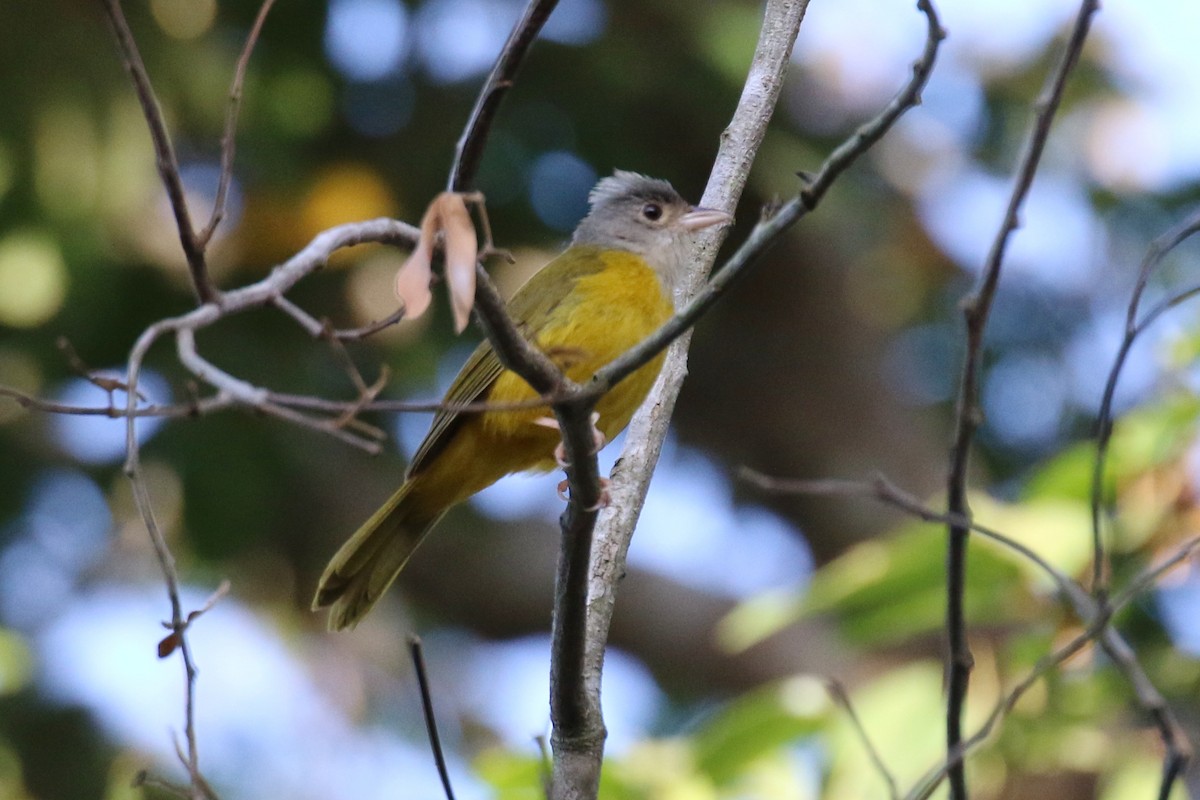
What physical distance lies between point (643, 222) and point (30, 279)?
3.19 m

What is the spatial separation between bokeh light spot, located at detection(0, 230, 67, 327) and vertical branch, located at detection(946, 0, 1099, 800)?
16.8 feet

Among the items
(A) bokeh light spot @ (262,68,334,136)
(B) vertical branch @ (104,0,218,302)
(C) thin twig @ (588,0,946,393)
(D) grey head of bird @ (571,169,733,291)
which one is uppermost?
(A) bokeh light spot @ (262,68,334,136)

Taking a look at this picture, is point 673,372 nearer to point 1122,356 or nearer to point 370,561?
point 370,561

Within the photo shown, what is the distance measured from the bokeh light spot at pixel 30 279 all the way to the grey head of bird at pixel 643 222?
257 cm

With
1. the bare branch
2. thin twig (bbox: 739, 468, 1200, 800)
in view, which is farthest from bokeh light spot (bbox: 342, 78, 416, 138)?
thin twig (bbox: 739, 468, 1200, 800)

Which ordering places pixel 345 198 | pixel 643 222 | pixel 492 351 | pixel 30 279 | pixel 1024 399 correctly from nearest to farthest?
pixel 492 351 → pixel 643 222 → pixel 30 279 → pixel 345 198 → pixel 1024 399

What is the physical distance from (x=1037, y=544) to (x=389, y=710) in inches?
279

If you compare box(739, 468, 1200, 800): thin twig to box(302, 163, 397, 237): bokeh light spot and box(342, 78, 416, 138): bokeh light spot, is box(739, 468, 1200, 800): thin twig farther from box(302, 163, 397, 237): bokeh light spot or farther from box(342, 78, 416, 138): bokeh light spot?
A: box(342, 78, 416, 138): bokeh light spot

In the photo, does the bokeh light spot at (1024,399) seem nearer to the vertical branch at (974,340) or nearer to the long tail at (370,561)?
the long tail at (370,561)

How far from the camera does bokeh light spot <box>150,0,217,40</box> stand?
6.32m

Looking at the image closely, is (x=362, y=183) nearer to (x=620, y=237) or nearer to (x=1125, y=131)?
(x=620, y=237)

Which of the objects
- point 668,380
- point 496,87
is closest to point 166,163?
point 496,87

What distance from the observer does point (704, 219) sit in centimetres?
379

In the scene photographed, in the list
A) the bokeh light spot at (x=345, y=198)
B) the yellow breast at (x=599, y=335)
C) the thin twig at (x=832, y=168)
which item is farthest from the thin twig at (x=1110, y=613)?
the bokeh light spot at (x=345, y=198)
